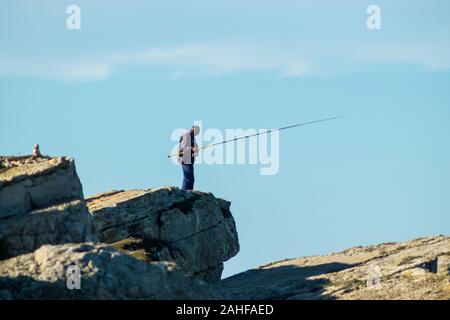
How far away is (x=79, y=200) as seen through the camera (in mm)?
68750

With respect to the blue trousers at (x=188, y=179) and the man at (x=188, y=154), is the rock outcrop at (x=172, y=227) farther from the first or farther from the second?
the man at (x=188, y=154)

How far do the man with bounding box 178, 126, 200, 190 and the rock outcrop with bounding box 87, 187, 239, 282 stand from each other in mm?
1278

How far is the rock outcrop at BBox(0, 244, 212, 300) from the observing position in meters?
61.7

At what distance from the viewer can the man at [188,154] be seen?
79.9m

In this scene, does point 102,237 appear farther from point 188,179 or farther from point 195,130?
point 195,130

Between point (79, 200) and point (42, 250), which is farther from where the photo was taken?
point (79, 200)

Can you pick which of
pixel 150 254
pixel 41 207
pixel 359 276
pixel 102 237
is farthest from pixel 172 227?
pixel 41 207

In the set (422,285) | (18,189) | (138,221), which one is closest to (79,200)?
(18,189)

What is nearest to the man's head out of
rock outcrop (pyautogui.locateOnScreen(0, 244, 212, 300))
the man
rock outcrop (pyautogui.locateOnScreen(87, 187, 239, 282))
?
the man

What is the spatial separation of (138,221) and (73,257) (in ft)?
47.1

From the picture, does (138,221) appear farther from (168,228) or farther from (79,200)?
(79,200)

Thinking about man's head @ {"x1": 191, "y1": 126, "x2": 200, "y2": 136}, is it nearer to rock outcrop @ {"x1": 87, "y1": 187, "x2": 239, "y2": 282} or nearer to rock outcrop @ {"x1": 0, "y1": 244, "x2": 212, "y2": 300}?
rock outcrop @ {"x1": 87, "y1": 187, "x2": 239, "y2": 282}
